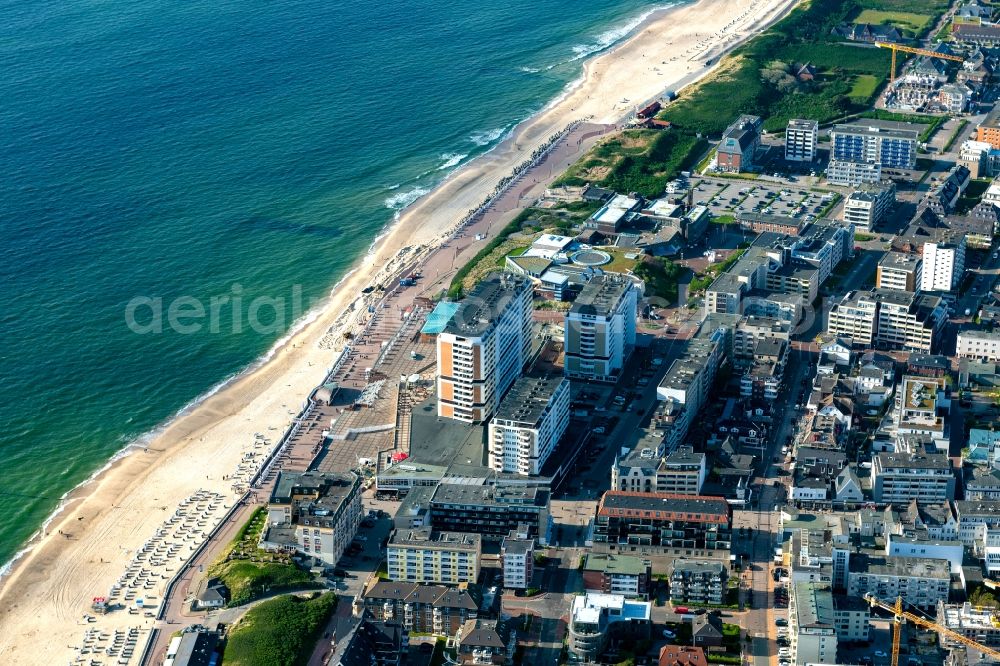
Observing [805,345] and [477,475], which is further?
[805,345]

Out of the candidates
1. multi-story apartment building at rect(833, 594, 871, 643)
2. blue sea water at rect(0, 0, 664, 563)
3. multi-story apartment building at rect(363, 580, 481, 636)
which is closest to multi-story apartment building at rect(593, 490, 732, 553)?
multi-story apartment building at rect(833, 594, 871, 643)

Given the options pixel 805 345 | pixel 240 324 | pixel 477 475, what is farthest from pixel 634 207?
pixel 477 475

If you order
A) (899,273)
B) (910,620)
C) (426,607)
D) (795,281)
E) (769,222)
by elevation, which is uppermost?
(899,273)

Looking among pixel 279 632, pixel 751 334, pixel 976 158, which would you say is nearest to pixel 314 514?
pixel 279 632

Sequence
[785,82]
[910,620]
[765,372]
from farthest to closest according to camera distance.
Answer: [785,82] → [765,372] → [910,620]

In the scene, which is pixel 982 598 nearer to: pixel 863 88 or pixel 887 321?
pixel 887 321

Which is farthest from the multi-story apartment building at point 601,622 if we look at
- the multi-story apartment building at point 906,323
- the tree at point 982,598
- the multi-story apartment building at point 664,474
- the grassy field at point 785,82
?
the grassy field at point 785,82

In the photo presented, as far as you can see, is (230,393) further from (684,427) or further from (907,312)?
(907,312)
